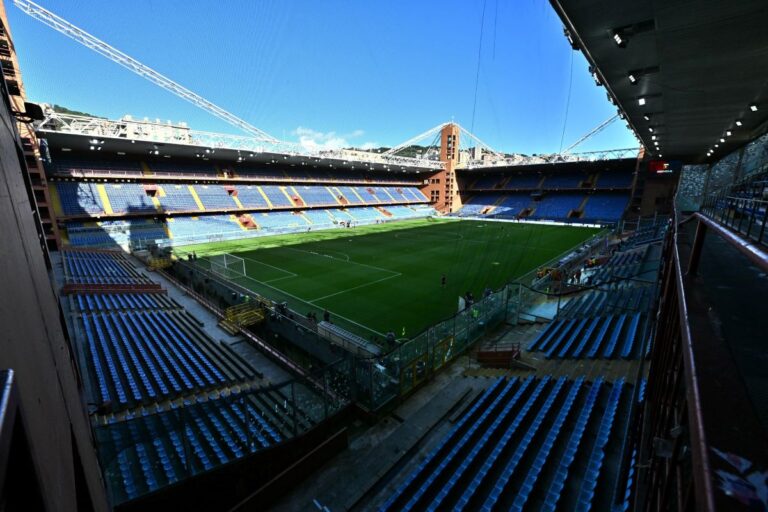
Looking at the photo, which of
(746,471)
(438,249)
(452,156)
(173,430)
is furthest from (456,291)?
(452,156)

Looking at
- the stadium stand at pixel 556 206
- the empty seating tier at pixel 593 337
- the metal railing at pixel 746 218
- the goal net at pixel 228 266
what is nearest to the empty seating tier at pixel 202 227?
the goal net at pixel 228 266

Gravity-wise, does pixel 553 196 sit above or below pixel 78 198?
below

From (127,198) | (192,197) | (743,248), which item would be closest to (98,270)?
(127,198)

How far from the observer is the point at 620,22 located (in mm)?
6648

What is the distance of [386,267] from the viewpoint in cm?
2253

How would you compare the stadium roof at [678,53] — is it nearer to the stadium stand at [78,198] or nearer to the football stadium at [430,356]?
the football stadium at [430,356]

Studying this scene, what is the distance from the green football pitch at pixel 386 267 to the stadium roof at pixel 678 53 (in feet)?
32.0

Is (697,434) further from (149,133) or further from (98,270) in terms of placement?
(149,133)

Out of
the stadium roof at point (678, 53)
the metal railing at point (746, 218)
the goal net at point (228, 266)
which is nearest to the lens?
the metal railing at point (746, 218)

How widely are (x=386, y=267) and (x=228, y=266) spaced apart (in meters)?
10.2

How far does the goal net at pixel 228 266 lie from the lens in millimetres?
20309

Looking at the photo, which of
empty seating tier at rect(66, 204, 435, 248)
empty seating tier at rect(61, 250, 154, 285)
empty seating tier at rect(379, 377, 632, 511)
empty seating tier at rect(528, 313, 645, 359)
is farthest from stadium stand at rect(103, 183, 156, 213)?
empty seating tier at rect(379, 377, 632, 511)

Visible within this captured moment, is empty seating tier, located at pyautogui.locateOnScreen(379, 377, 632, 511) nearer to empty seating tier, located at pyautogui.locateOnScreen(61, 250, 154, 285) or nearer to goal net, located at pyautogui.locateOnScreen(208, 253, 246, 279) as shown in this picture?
empty seating tier, located at pyautogui.locateOnScreen(61, 250, 154, 285)

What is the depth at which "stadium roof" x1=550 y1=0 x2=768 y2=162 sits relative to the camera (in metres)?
6.21
